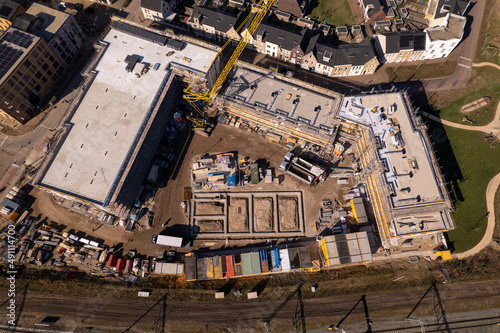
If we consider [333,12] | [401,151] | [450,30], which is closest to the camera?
[401,151]

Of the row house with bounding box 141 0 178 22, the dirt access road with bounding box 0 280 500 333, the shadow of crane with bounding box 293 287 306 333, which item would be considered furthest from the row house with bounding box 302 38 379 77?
the shadow of crane with bounding box 293 287 306 333

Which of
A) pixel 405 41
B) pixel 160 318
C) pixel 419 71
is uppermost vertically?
pixel 405 41

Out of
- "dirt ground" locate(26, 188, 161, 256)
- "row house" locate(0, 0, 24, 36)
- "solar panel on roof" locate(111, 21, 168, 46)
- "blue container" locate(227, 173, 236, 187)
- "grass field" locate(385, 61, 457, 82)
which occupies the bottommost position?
"dirt ground" locate(26, 188, 161, 256)

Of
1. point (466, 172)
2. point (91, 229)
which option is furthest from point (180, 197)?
point (466, 172)

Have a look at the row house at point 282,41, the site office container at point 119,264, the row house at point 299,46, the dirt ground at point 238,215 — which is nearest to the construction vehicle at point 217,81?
the row house at point 299,46

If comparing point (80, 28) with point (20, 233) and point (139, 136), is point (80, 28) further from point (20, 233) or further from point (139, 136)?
point (20, 233)

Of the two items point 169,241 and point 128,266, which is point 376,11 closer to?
point 169,241

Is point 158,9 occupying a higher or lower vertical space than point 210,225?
higher

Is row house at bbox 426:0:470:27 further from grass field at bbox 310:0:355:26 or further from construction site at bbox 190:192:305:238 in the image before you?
construction site at bbox 190:192:305:238
